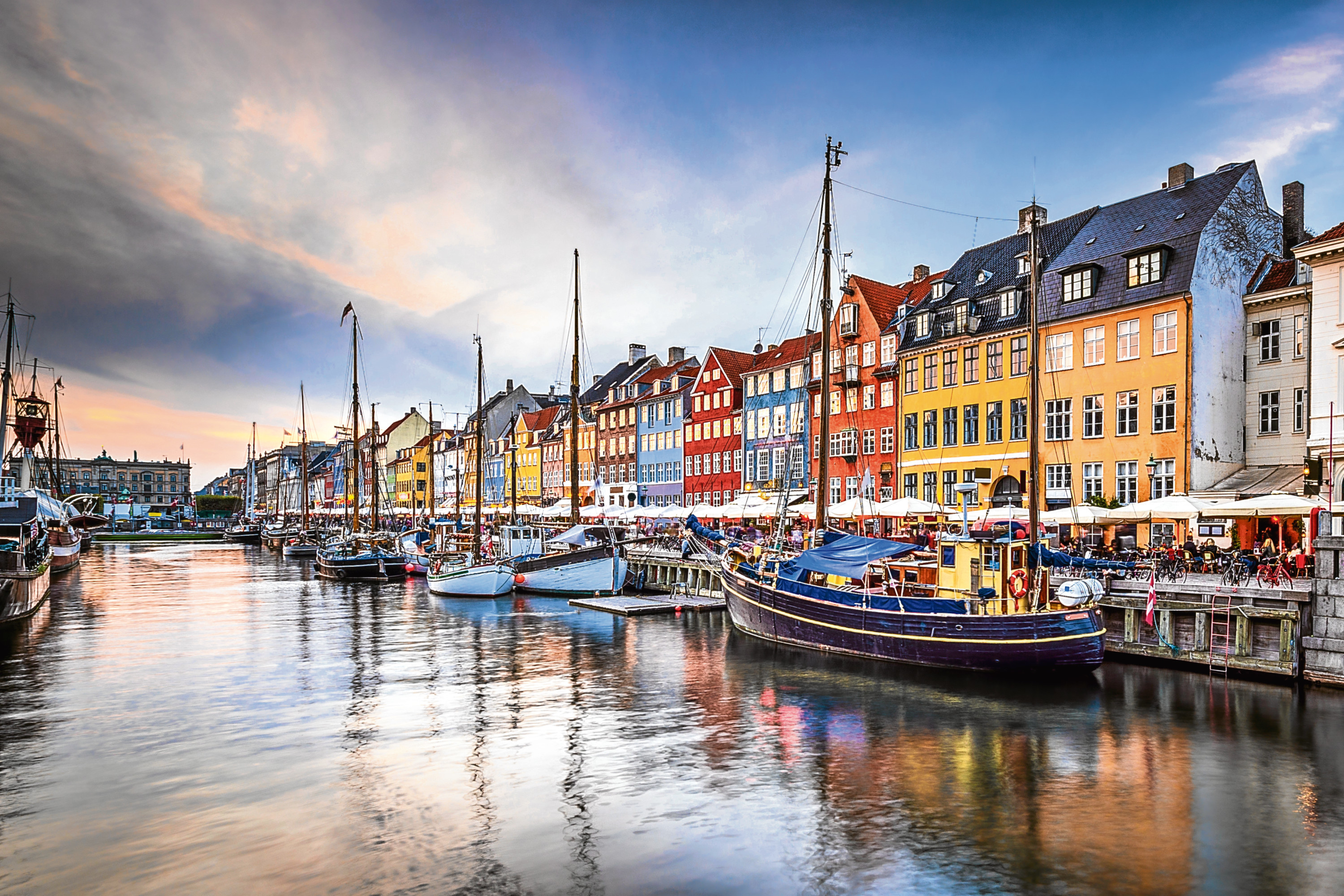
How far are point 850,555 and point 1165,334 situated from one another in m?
21.8

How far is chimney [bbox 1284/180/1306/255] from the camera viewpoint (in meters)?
41.3

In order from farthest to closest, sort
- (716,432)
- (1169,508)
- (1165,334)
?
(716,432), (1165,334), (1169,508)

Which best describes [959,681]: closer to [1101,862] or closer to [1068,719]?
[1068,719]

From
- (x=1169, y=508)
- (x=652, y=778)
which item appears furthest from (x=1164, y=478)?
(x=652, y=778)

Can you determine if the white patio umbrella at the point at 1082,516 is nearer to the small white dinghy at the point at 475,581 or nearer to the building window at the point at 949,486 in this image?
the building window at the point at 949,486

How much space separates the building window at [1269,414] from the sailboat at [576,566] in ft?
104

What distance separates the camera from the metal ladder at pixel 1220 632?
2355cm

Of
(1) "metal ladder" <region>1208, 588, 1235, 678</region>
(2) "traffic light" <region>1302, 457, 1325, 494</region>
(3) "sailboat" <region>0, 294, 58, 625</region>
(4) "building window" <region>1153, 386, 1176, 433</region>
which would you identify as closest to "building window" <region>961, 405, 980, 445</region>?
(4) "building window" <region>1153, 386, 1176, 433</region>

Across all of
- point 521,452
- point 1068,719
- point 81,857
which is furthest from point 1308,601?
point 521,452

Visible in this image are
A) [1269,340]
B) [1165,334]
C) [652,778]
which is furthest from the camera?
[1165,334]

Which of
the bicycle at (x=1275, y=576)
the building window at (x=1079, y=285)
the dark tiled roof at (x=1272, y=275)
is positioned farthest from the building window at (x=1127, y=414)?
the bicycle at (x=1275, y=576)

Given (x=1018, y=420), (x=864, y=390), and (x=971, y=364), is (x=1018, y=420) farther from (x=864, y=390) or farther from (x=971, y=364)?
(x=864, y=390)

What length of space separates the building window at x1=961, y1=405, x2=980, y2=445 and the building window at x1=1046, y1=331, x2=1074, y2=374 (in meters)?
4.96

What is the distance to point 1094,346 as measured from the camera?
42.0 m
